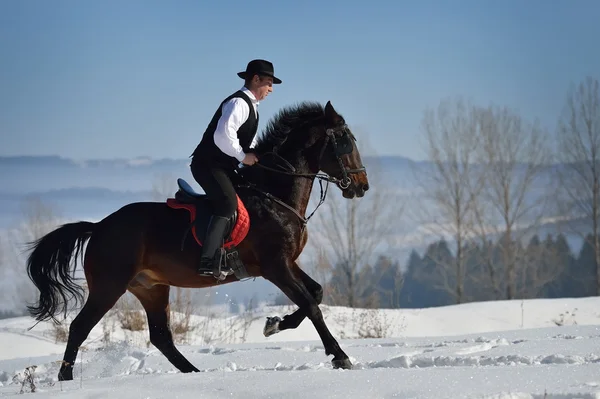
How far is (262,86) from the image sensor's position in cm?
752

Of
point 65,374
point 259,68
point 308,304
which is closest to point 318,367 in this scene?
point 308,304

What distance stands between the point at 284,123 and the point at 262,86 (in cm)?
49

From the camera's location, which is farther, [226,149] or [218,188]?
[218,188]

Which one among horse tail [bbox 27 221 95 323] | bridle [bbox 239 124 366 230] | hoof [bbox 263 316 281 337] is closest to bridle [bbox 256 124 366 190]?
bridle [bbox 239 124 366 230]

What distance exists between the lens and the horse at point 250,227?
7.36m

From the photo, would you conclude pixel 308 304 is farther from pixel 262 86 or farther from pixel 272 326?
pixel 262 86

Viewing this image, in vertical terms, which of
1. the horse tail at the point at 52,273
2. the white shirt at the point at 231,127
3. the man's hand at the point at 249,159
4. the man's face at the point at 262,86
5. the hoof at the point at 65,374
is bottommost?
the hoof at the point at 65,374

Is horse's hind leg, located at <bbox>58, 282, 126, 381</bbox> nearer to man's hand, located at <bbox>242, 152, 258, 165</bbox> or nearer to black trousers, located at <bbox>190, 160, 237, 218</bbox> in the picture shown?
black trousers, located at <bbox>190, 160, 237, 218</bbox>

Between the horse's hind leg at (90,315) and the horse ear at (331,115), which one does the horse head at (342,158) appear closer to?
the horse ear at (331,115)

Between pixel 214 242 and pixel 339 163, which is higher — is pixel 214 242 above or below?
below

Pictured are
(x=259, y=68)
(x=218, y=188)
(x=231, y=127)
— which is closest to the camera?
(x=231, y=127)

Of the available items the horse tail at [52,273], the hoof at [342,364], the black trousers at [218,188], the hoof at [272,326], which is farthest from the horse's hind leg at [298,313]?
the horse tail at [52,273]

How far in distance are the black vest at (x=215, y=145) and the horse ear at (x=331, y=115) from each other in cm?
72

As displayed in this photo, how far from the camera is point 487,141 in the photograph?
1292 inches
